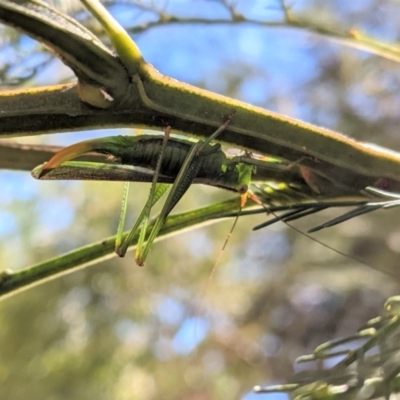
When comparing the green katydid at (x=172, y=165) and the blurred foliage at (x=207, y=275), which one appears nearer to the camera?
the green katydid at (x=172, y=165)

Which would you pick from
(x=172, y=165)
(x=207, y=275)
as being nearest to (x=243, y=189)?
(x=172, y=165)

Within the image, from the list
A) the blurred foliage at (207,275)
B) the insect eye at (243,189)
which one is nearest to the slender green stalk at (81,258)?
the insect eye at (243,189)

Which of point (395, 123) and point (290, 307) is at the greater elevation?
point (395, 123)

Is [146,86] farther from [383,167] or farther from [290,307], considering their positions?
[290,307]

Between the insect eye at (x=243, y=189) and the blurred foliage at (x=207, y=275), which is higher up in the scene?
the insect eye at (x=243, y=189)

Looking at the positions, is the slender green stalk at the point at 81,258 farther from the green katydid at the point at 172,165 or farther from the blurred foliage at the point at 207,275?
the blurred foliage at the point at 207,275

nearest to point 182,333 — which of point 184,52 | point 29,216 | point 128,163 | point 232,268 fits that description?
point 232,268

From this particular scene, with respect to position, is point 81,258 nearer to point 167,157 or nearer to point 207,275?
point 167,157

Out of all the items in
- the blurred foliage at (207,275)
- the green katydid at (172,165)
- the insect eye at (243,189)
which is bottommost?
the blurred foliage at (207,275)
